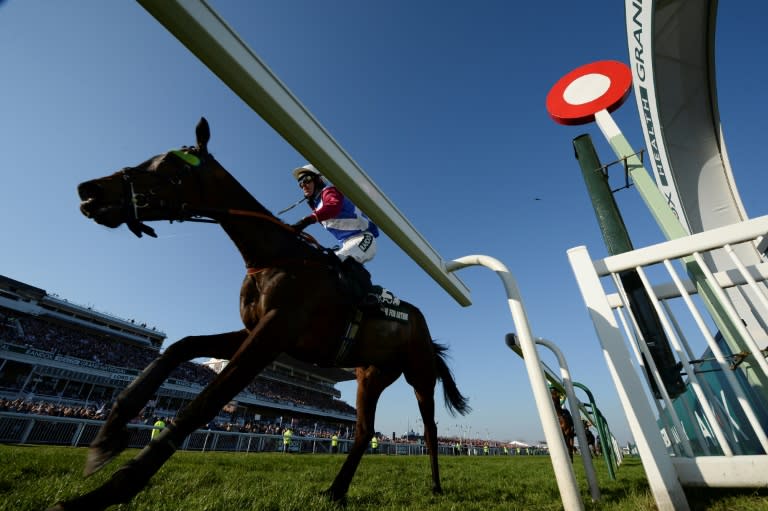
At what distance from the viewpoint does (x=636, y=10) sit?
518cm

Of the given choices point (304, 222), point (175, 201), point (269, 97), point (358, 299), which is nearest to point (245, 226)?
point (175, 201)

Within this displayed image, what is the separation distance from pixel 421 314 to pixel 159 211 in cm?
321

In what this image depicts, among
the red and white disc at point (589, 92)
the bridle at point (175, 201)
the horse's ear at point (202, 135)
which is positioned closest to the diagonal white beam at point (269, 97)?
the bridle at point (175, 201)

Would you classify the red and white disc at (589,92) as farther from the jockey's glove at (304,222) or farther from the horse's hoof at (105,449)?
the horse's hoof at (105,449)

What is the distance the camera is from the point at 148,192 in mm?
2686

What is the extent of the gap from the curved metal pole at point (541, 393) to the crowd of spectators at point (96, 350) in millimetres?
38264

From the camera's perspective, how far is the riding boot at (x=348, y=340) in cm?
320

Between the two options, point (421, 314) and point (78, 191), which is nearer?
Answer: point (78, 191)

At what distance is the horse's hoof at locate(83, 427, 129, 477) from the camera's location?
1.95 metres

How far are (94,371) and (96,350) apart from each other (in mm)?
5999

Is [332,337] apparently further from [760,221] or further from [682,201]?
[682,201]

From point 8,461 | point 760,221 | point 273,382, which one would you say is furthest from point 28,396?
point 760,221

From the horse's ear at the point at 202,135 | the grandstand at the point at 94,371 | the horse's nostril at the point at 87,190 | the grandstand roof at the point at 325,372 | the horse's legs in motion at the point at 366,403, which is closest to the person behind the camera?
the horse's nostril at the point at 87,190

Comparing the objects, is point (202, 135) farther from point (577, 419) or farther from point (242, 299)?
point (577, 419)
